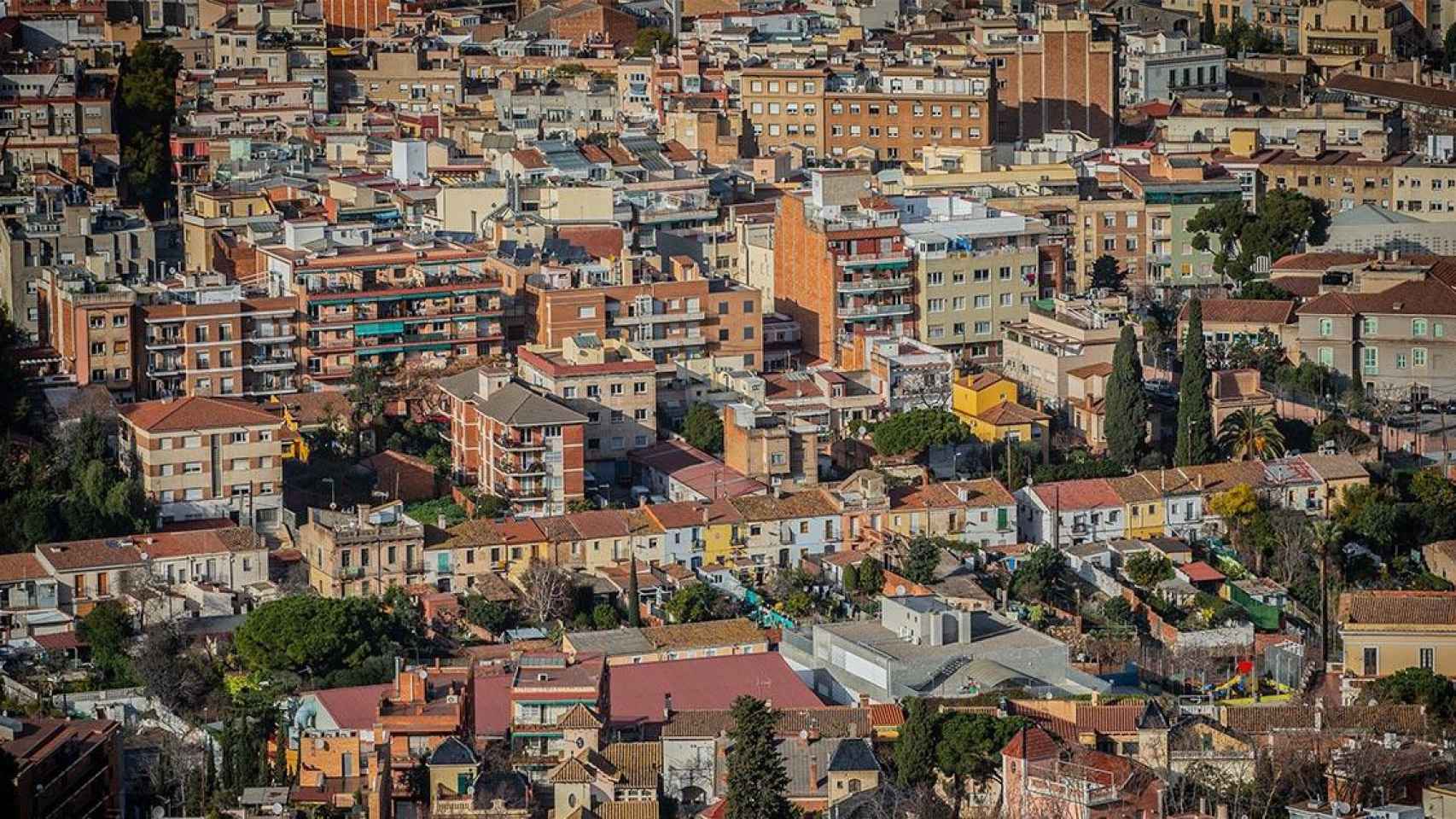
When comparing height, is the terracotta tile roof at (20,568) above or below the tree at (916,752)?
above

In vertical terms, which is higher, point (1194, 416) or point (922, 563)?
point (1194, 416)

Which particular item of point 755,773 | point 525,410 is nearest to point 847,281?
point 525,410

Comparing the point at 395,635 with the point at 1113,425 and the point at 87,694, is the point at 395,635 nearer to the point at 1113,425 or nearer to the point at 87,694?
the point at 87,694

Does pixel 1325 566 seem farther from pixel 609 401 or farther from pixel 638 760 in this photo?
pixel 638 760

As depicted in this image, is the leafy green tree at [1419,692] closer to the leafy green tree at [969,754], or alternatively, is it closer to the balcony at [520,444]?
the leafy green tree at [969,754]

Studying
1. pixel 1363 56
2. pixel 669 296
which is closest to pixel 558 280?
pixel 669 296

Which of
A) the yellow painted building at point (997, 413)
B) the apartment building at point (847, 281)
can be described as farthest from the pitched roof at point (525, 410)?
the apartment building at point (847, 281)
